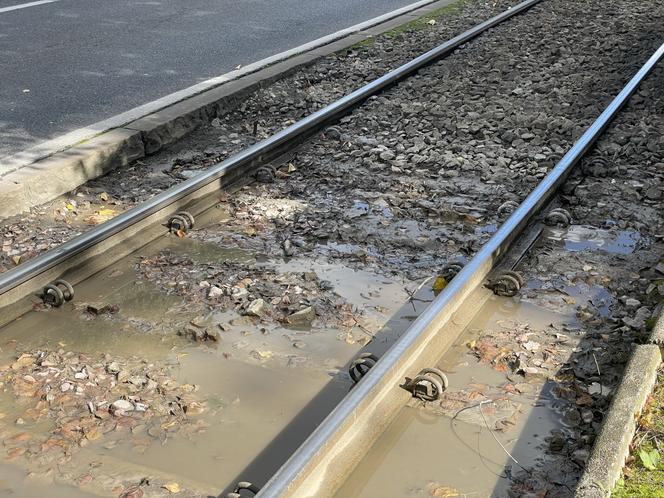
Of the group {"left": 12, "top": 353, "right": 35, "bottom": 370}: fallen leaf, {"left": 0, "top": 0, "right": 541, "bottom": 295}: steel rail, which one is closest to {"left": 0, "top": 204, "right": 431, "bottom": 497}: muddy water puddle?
{"left": 12, "top": 353, "right": 35, "bottom": 370}: fallen leaf

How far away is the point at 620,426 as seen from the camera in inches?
133

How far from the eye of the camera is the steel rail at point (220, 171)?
4.70 m

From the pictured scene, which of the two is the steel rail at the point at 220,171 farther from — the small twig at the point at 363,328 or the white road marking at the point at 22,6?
the white road marking at the point at 22,6

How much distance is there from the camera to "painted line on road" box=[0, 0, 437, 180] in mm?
6441

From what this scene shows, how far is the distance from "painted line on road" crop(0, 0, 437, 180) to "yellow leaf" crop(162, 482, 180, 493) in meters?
3.45

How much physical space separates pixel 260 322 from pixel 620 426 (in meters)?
1.86

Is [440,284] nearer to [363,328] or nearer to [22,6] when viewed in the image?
[363,328]

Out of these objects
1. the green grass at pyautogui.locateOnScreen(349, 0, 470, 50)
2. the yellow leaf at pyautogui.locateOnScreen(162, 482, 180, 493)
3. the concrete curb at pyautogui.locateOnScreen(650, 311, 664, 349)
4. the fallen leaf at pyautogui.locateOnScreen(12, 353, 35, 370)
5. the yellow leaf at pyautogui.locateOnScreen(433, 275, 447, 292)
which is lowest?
the green grass at pyautogui.locateOnScreen(349, 0, 470, 50)

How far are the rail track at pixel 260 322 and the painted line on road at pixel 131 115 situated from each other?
1.34 metres

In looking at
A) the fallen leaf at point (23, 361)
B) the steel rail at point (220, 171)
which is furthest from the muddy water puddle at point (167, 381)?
the steel rail at point (220, 171)

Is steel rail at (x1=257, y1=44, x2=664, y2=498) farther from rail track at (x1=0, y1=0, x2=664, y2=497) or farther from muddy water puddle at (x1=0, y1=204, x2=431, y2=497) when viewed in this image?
muddy water puddle at (x1=0, y1=204, x2=431, y2=497)

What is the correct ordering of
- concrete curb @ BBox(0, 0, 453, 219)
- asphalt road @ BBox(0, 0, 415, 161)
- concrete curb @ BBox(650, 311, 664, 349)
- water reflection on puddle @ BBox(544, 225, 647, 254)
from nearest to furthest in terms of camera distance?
concrete curb @ BBox(650, 311, 664, 349), water reflection on puddle @ BBox(544, 225, 647, 254), concrete curb @ BBox(0, 0, 453, 219), asphalt road @ BBox(0, 0, 415, 161)

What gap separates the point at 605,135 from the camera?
23.8ft

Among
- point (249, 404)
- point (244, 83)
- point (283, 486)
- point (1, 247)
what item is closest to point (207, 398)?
point (249, 404)
